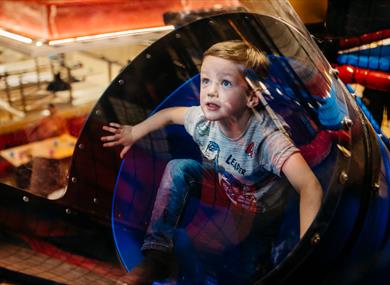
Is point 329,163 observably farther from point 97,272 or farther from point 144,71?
point 97,272

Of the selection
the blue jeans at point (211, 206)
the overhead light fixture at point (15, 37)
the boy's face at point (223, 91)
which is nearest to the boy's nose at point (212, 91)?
the boy's face at point (223, 91)

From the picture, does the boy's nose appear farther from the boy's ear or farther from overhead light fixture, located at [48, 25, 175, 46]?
overhead light fixture, located at [48, 25, 175, 46]

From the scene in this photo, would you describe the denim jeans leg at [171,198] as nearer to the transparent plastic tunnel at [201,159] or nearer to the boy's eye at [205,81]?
the transparent plastic tunnel at [201,159]

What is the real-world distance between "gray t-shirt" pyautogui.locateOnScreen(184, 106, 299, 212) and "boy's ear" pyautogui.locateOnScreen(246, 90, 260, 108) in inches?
0.8

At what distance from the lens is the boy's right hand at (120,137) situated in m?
1.00

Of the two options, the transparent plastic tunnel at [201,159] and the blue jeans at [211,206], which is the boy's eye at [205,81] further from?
the blue jeans at [211,206]

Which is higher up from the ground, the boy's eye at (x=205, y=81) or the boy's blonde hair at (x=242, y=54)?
the boy's blonde hair at (x=242, y=54)

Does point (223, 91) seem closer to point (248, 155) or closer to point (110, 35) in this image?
point (248, 155)

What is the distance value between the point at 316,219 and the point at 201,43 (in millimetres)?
402

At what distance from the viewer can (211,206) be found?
994mm

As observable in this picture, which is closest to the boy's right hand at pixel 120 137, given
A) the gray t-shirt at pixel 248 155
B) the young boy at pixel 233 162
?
the young boy at pixel 233 162

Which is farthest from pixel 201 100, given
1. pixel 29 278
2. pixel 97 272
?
pixel 29 278

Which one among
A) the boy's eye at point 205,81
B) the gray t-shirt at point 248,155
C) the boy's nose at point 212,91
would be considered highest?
the boy's eye at point 205,81

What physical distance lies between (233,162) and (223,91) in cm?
13
